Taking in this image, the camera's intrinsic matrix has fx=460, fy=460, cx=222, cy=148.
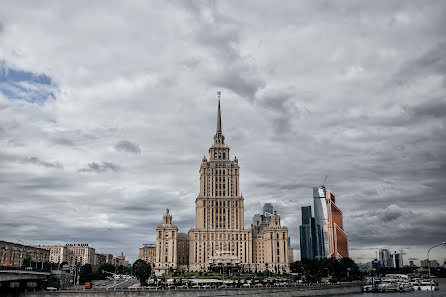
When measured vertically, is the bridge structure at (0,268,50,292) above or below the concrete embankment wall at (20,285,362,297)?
above

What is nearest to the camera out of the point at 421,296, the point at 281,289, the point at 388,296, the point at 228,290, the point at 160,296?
the point at 160,296

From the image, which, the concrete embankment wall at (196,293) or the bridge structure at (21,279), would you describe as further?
the concrete embankment wall at (196,293)

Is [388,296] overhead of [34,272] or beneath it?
beneath

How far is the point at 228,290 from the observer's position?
148500 millimetres

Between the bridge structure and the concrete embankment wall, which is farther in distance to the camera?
the concrete embankment wall

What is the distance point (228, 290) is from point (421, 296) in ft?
272

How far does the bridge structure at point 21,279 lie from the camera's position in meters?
120

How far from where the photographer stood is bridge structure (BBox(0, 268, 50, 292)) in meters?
120

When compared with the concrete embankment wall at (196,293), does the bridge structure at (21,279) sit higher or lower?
higher

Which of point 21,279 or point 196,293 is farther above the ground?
point 21,279

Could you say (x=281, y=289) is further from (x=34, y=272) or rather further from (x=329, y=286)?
(x=34, y=272)

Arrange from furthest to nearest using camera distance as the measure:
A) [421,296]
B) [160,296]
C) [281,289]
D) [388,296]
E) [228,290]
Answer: [388,296] < [421,296] < [281,289] < [228,290] < [160,296]

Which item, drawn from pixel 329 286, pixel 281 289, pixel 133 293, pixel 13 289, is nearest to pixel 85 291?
pixel 133 293

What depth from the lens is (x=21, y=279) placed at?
130125 millimetres
